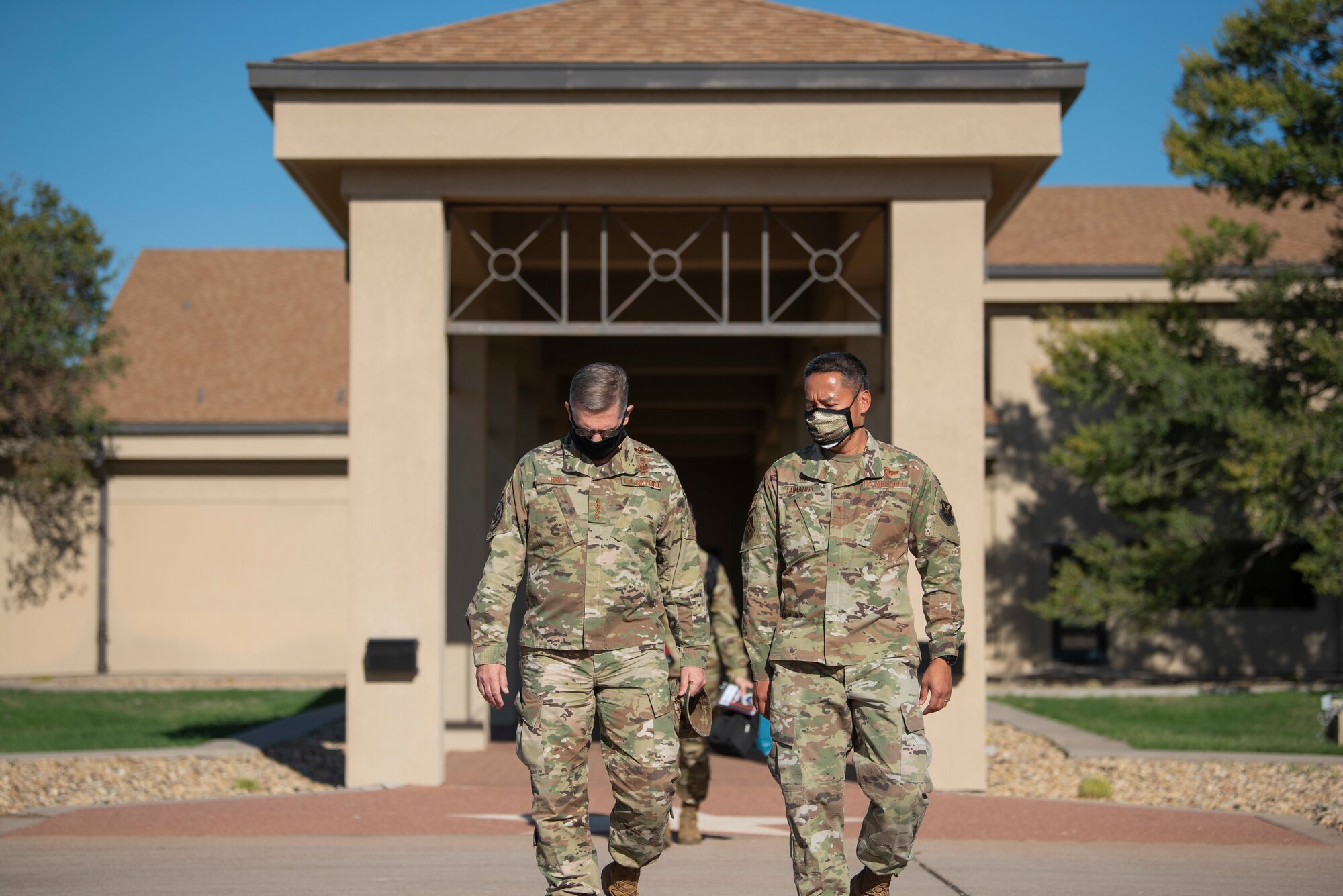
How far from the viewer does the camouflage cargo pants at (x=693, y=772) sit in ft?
23.9

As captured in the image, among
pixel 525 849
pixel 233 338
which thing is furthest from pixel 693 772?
pixel 233 338

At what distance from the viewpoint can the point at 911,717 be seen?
492 cm

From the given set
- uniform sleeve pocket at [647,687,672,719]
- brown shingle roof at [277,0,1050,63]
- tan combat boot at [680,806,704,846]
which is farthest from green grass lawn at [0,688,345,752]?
uniform sleeve pocket at [647,687,672,719]

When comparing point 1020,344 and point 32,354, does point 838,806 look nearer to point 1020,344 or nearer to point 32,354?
point 1020,344

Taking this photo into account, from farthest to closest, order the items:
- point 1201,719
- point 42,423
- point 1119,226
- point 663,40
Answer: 1. point 1119,226
2. point 42,423
3. point 1201,719
4. point 663,40

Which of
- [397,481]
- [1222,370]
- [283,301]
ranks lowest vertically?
[397,481]

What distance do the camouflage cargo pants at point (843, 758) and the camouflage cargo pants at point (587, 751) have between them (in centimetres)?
46

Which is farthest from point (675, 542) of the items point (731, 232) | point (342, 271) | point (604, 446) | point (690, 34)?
point (342, 271)

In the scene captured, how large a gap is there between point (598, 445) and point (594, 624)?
682mm

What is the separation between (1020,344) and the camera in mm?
22750

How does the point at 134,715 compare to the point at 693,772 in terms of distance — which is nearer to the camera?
the point at 693,772

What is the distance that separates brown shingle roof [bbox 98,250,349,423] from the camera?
23328 millimetres

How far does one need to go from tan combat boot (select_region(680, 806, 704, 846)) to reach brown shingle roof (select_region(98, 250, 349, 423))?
16045 millimetres

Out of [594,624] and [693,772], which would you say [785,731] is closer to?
[594,624]
